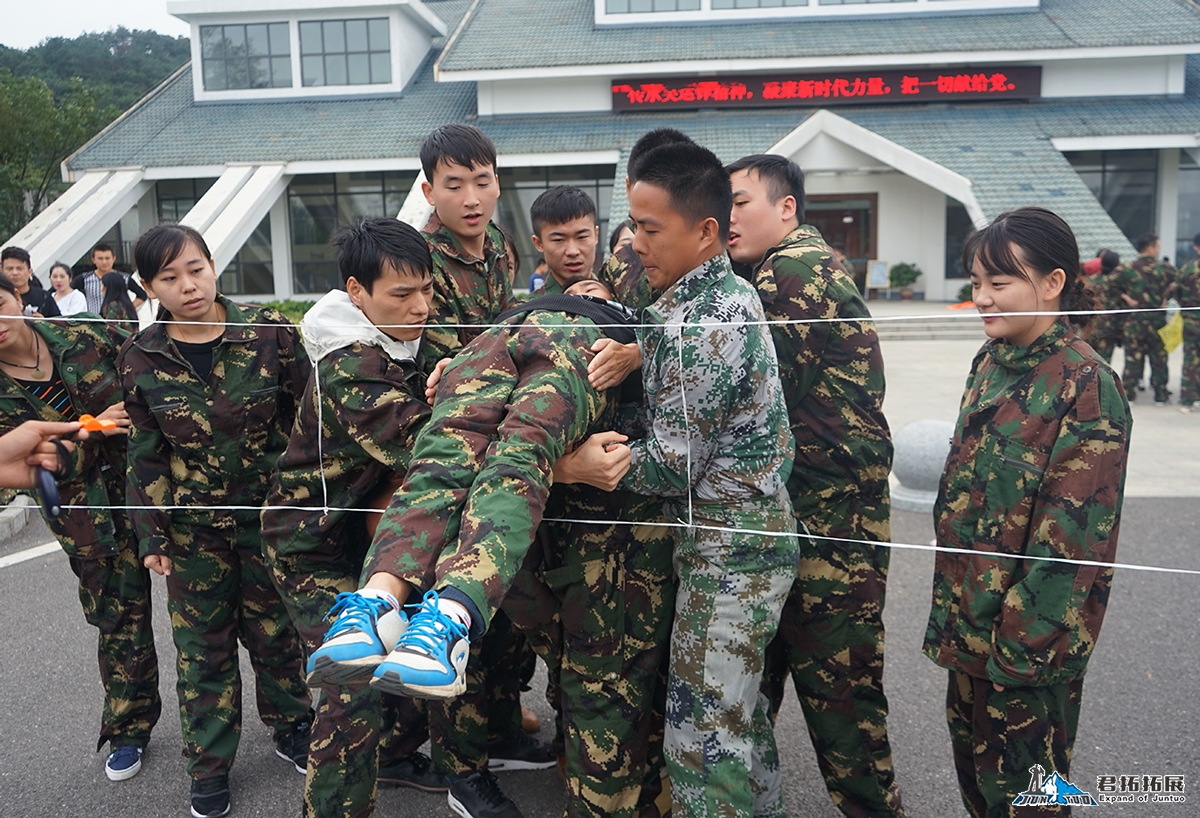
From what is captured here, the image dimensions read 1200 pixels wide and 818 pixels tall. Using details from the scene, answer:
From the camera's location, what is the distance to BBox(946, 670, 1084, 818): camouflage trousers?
89.7 inches

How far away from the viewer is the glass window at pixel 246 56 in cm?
2245

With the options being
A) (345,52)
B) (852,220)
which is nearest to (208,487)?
(852,220)

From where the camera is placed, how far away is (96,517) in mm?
3252

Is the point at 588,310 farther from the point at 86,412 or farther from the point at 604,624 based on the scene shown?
the point at 86,412

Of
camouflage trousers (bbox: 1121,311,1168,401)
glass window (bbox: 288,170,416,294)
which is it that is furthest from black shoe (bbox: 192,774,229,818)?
glass window (bbox: 288,170,416,294)

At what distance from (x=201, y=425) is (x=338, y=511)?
25.9 inches

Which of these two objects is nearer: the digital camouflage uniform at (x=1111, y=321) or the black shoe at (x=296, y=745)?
the black shoe at (x=296, y=745)

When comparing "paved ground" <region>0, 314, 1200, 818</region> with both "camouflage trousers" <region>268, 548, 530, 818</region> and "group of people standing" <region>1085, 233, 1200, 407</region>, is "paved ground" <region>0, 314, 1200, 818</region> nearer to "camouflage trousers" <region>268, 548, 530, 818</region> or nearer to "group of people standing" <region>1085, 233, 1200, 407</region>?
"camouflage trousers" <region>268, 548, 530, 818</region>

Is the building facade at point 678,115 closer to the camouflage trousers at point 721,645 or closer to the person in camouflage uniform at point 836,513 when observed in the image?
the person in camouflage uniform at point 836,513

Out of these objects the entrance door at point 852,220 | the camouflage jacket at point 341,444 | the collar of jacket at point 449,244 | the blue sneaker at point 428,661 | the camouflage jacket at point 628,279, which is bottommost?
the blue sneaker at point 428,661

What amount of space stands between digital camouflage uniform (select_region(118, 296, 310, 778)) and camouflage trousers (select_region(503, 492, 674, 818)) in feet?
3.93

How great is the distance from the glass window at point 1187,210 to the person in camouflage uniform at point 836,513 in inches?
901

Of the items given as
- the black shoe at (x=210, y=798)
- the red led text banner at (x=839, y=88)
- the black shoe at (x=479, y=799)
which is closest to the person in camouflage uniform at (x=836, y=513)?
the black shoe at (x=479, y=799)

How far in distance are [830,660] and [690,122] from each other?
19.8 metres
